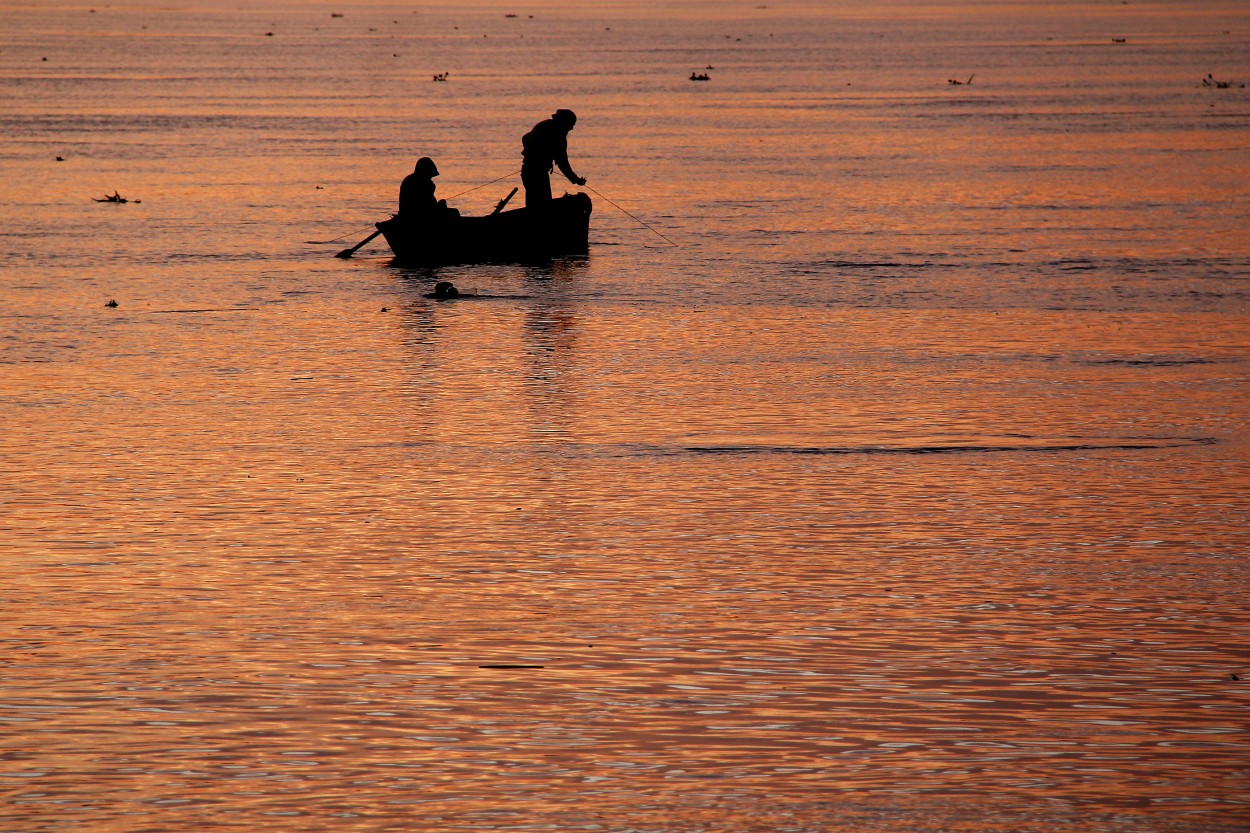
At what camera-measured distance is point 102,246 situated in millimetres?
30234

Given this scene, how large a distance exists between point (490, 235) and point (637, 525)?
1591 centimetres

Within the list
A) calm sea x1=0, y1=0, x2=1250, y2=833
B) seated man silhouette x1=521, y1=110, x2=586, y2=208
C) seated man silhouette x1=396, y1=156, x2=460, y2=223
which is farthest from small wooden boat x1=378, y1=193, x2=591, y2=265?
calm sea x1=0, y1=0, x2=1250, y2=833

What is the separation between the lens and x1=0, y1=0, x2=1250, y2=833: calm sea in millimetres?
8320

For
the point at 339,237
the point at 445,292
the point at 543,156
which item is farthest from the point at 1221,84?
the point at 445,292

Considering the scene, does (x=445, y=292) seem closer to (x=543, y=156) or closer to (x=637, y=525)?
(x=543, y=156)

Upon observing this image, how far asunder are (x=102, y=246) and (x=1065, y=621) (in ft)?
74.9

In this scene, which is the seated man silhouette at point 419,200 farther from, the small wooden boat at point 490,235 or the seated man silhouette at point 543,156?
the seated man silhouette at point 543,156

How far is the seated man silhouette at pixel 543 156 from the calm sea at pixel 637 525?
1.66 meters

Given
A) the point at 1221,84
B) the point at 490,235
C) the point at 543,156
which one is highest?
the point at 1221,84

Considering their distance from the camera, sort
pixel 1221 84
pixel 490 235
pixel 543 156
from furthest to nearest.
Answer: pixel 1221 84 < pixel 543 156 < pixel 490 235

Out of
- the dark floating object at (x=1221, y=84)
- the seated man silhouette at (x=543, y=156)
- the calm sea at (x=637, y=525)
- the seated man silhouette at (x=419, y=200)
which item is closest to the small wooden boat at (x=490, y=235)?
the seated man silhouette at (x=419, y=200)

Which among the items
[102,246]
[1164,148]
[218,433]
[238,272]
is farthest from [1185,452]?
[1164,148]

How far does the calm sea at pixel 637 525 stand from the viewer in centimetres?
832

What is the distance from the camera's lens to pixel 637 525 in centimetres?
1277
